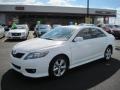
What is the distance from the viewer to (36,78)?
5.99 metres

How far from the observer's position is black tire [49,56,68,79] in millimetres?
5754

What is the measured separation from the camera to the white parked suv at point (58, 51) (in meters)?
5.49

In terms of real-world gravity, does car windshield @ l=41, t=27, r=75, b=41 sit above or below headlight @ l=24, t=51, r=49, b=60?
above

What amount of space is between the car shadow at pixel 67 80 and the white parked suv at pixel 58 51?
0.86 ft

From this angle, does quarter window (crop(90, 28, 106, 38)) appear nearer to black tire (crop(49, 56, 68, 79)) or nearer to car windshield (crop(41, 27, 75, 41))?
car windshield (crop(41, 27, 75, 41))

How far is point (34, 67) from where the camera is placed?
5.42 metres

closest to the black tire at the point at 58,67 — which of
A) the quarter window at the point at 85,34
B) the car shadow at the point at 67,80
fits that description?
the car shadow at the point at 67,80

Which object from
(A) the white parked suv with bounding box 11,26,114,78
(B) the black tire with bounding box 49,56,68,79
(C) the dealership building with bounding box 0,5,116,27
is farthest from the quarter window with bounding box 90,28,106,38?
(C) the dealership building with bounding box 0,5,116,27

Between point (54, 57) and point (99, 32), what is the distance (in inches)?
113

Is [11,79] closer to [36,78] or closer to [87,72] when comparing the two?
[36,78]

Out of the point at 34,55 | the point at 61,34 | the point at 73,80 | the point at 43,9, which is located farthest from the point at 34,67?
the point at 43,9

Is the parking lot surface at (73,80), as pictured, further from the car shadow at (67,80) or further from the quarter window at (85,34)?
the quarter window at (85,34)

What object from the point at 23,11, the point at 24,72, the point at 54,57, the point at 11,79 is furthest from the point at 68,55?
the point at 23,11

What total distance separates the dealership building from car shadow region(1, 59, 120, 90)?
140 feet
